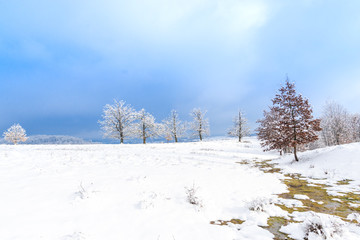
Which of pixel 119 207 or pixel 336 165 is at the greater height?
pixel 119 207

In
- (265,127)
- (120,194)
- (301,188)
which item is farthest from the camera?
(265,127)

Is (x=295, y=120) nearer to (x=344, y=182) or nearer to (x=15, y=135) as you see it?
(x=344, y=182)

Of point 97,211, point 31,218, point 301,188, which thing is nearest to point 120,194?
point 97,211

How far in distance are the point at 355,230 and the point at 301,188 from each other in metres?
3.44

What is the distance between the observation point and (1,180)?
5789mm

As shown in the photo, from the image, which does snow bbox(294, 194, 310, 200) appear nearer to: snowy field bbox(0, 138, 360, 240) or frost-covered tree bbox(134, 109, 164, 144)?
snowy field bbox(0, 138, 360, 240)

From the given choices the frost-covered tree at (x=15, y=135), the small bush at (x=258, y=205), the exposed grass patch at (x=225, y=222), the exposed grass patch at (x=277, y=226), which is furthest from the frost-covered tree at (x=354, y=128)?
the frost-covered tree at (x=15, y=135)

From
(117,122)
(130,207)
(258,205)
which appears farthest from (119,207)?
(117,122)

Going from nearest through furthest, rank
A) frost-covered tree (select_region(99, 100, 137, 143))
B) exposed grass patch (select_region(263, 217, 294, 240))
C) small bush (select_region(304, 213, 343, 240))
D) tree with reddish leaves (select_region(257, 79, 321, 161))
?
small bush (select_region(304, 213, 343, 240))
exposed grass patch (select_region(263, 217, 294, 240))
tree with reddish leaves (select_region(257, 79, 321, 161))
frost-covered tree (select_region(99, 100, 137, 143))

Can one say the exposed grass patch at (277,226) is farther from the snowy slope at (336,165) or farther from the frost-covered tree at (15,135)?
the frost-covered tree at (15,135)

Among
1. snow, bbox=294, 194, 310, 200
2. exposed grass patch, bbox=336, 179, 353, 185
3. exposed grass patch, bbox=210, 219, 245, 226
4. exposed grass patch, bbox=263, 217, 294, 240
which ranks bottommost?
exposed grass patch, bbox=336, 179, 353, 185

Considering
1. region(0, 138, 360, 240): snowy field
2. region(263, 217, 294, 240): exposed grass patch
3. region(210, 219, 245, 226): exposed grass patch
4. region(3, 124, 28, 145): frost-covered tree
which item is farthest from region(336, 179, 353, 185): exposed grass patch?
region(3, 124, 28, 145): frost-covered tree

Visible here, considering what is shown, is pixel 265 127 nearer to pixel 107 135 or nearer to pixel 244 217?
pixel 244 217

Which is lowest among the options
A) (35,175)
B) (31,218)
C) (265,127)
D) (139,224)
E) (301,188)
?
(301,188)
